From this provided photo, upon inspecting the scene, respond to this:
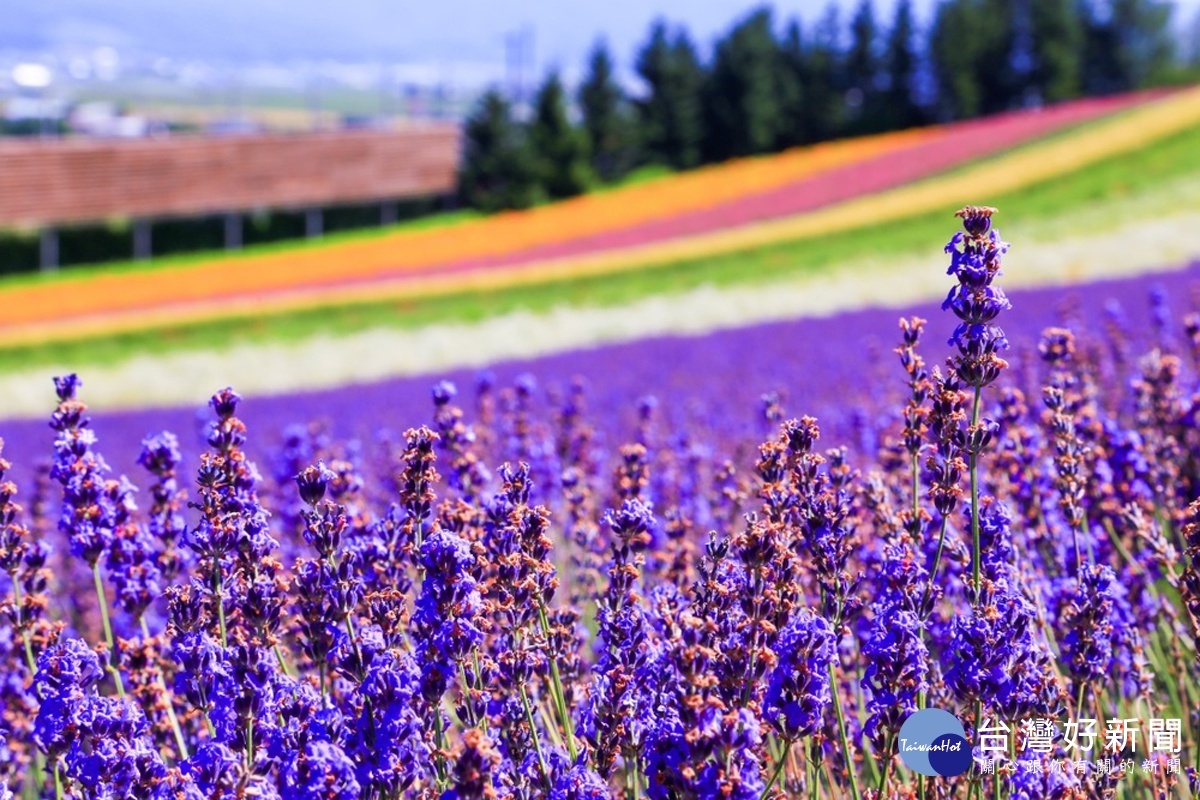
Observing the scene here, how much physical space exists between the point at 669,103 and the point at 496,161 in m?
7.66

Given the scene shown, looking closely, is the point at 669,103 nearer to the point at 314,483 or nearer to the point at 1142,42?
the point at 1142,42

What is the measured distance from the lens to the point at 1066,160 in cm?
2623

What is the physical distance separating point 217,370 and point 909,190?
615 inches

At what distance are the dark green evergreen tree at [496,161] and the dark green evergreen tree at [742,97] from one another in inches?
312

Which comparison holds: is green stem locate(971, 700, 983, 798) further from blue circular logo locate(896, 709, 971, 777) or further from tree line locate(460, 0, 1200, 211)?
tree line locate(460, 0, 1200, 211)

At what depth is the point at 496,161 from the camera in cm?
3438

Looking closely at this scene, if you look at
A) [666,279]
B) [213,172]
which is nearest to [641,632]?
[666,279]

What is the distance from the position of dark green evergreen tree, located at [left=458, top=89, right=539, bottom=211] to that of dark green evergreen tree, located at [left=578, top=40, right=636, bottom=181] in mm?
3354

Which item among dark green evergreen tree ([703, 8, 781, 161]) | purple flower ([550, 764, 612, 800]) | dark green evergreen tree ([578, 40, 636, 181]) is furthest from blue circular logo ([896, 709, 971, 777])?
dark green evergreen tree ([703, 8, 781, 161])

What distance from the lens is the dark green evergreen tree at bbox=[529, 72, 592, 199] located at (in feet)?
113

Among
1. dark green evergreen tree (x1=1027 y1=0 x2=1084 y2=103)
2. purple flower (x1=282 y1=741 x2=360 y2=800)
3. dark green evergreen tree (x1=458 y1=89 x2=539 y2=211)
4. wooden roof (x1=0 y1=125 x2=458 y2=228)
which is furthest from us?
dark green evergreen tree (x1=1027 y1=0 x2=1084 y2=103)

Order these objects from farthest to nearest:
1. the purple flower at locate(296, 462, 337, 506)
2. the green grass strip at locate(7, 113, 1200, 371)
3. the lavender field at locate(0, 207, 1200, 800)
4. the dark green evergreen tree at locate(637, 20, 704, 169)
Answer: the dark green evergreen tree at locate(637, 20, 704, 169) < the green grass strip at locate(7, 113, 1200, 371) < the purple flower at locate(296, 462, 337, 506) < the lavender field at locate(0, 207, 1200, 800)

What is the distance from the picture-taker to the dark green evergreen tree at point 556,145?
34594 millimetres

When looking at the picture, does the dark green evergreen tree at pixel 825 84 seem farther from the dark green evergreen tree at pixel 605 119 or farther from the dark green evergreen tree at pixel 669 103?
the dark green evergreen tree at pixel 605 119
